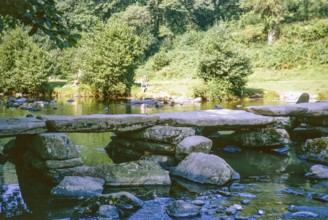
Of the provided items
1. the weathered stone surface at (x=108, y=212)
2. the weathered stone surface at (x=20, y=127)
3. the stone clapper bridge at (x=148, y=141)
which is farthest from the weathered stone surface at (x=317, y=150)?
the weathered stone surface at (x=20, y=127)

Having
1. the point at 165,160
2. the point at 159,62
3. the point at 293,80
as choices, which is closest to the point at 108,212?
the point at 165,160

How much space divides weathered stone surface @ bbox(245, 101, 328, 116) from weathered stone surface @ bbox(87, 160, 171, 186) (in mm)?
6228

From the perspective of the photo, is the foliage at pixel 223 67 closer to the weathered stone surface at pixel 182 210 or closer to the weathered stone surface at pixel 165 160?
the weathered stone surface at pixel 165 160

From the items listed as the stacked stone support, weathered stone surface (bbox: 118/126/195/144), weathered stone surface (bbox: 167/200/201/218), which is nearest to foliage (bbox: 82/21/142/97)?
weathered stone surface (bbox: 118/126/195/144)

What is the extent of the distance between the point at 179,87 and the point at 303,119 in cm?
2414

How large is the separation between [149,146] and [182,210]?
16.4 feet

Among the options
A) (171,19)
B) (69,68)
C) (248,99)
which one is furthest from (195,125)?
(171,19)

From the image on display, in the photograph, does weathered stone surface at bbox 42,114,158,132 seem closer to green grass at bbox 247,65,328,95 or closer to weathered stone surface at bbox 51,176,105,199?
weathered stone surface at bbox 51,176,105,199

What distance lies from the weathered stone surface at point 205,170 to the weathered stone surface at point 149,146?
4.73 ft

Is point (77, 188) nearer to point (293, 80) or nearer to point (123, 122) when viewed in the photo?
point (123, 122)

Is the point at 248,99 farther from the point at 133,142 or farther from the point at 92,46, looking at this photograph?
the point at 133,142

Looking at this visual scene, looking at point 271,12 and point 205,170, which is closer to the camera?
point 205,170

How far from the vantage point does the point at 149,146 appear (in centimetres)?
1202

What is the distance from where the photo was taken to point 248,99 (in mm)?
35812
